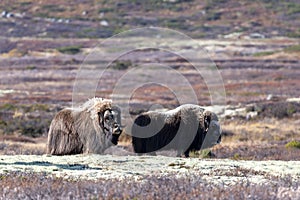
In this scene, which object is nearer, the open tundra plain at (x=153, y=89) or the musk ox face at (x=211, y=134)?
the open tundra plain at (x=153, y=89)

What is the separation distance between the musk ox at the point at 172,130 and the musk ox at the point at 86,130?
5.29 feet

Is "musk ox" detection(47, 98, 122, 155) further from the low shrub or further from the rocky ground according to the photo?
the low shrub

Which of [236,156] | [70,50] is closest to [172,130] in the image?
[236,156]

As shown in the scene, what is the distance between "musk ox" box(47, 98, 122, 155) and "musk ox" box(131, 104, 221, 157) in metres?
1.61

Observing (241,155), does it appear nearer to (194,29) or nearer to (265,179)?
(265,179)

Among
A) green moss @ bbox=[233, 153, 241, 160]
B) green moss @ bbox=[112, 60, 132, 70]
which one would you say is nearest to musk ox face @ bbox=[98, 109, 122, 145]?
green moss @ bbox=[233, 153, 241, 160]

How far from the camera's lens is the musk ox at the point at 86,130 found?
1459 cm

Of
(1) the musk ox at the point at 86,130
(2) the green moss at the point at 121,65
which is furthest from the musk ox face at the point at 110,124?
(2) the green moss at the point at 121,65

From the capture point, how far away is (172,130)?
16.3 metres

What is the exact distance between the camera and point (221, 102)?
4084 centimetres

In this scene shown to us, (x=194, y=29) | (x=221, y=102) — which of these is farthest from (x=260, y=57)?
(x=221, y=102)

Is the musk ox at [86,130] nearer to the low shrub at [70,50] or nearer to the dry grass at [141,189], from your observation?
the dry grass at [141,189]

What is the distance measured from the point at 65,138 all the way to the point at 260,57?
211 ft

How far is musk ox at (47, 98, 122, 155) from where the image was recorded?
1459 centimetres
